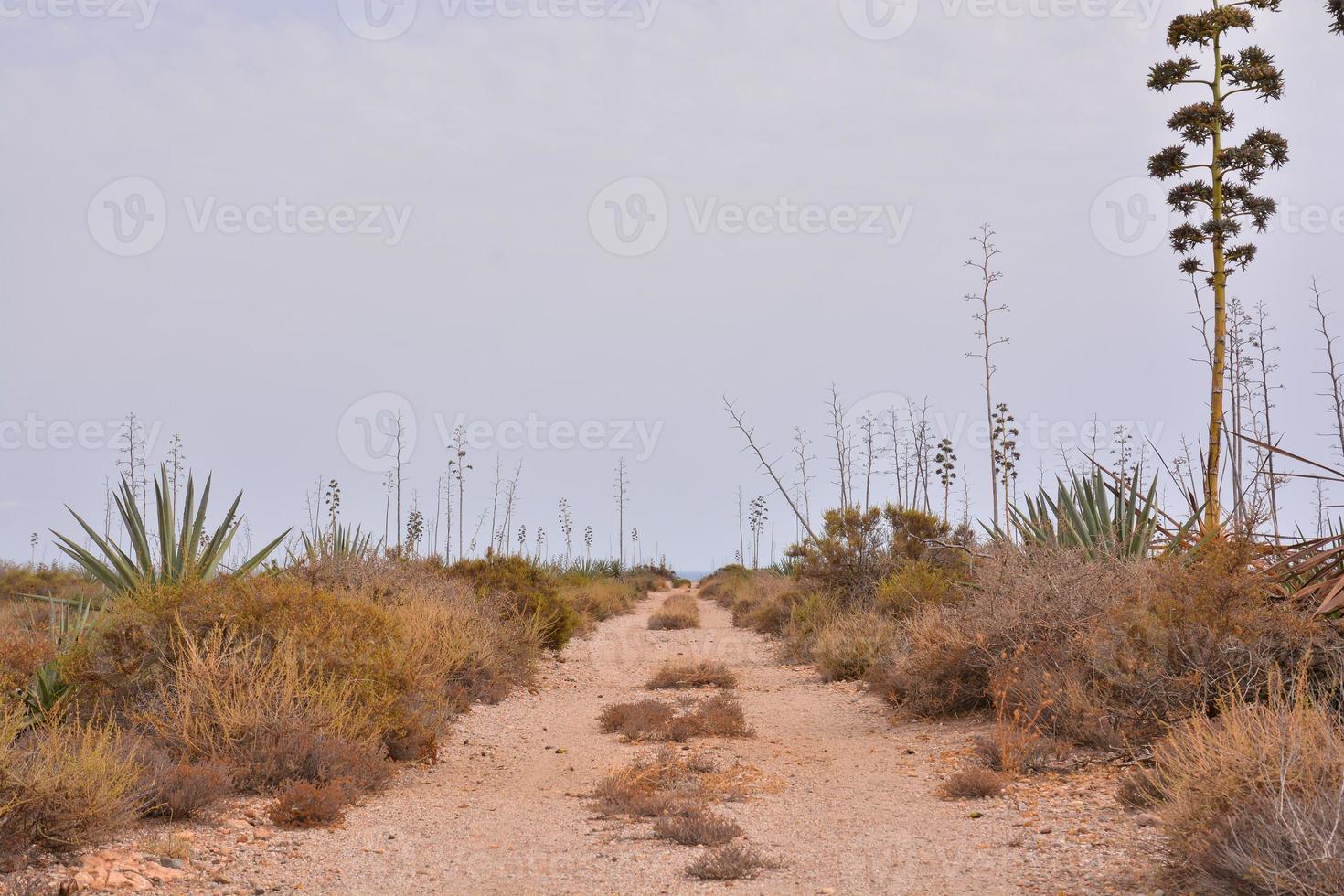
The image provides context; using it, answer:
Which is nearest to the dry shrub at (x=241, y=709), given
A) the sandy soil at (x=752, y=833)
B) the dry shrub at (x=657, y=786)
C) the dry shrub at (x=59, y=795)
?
the sandy soil at (x=752, y=833)

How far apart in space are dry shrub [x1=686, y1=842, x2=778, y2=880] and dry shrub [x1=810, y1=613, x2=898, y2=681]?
783 centimetres

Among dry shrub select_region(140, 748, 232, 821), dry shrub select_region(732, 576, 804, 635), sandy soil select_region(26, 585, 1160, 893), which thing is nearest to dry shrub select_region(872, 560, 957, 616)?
dry shrub select_region(732, 576, 804, 635)

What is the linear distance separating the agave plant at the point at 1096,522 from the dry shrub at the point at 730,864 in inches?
245

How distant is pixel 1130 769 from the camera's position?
7109 millimetres

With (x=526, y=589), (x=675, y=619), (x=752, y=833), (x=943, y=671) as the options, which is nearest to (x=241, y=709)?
(x=752, y=833)

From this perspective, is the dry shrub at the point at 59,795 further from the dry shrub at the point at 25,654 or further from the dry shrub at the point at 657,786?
the dry shrub at the point at 25,654

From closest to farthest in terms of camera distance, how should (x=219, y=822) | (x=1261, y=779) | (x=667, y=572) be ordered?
1. (x=1261, y=779)
2. (x=219, y=822)
3. (x=667, y=572)

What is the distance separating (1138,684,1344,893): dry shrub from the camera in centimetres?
411

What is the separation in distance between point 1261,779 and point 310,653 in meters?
6.61

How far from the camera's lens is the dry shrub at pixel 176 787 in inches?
245

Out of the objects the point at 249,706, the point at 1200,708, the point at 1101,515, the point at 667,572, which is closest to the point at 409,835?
the point at 249,706

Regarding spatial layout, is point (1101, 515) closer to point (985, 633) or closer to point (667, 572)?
point (985, 633)

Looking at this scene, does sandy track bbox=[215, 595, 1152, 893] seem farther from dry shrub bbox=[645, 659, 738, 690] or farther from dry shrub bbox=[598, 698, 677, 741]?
dry shrub bbox=[645, 659, 738, 690]

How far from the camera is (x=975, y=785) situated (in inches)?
285
